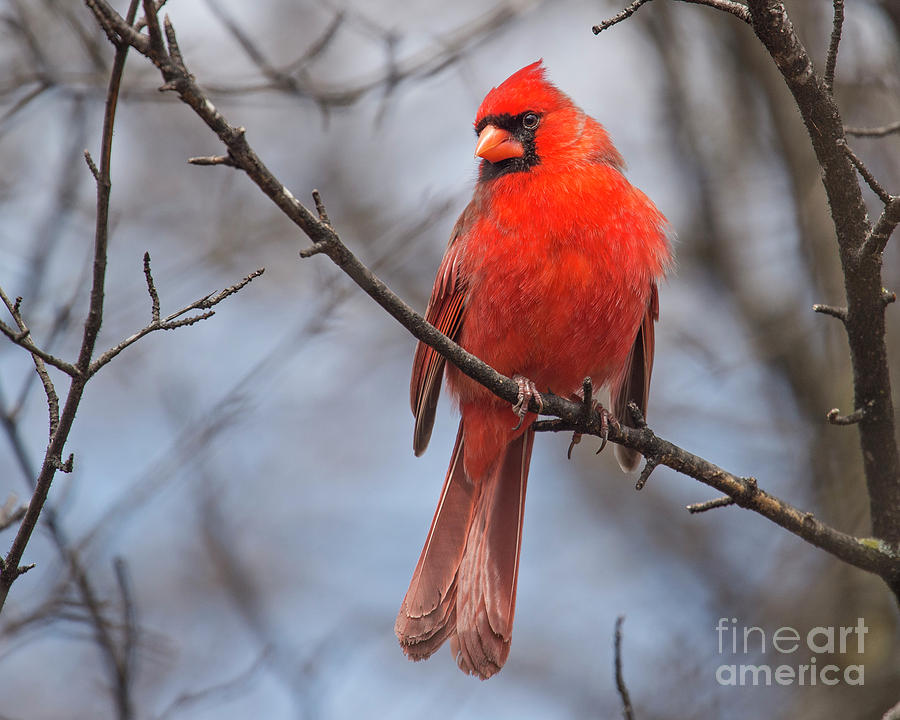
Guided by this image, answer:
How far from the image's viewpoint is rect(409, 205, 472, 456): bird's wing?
11.9 ft

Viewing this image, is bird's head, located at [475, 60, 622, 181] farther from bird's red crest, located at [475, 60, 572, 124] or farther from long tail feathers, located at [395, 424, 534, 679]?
long tail feathers, located at [395, 424, 534, 679]

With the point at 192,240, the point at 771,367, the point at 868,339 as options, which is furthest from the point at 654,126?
the point at 868,339

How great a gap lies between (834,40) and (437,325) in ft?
6.03

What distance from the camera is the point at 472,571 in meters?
3.54

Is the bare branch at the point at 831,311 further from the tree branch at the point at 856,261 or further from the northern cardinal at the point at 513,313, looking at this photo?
the northern cardinal at the point at 513,313

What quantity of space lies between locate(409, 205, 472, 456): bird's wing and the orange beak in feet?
0.66

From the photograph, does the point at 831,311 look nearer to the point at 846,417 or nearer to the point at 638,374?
the point at 846,417

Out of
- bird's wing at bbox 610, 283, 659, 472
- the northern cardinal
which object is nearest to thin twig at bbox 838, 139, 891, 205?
the northern cardinal

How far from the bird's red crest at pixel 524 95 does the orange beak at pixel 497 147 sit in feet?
0.44

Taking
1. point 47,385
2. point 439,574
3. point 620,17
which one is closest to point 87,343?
point 47,385

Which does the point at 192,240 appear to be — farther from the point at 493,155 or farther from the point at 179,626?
the point at 493,155

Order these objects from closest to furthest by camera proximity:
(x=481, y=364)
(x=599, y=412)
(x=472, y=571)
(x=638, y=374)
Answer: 1. (x=481, y=364)
2. (x=599, y=412)
3. (x=472, y=571)
4. (x=638, y=374)

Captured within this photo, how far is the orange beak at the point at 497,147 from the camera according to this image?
12.4 feet

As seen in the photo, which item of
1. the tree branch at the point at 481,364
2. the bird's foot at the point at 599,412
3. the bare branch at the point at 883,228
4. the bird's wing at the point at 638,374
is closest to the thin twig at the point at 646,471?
the tree branch at the point at 481,364
